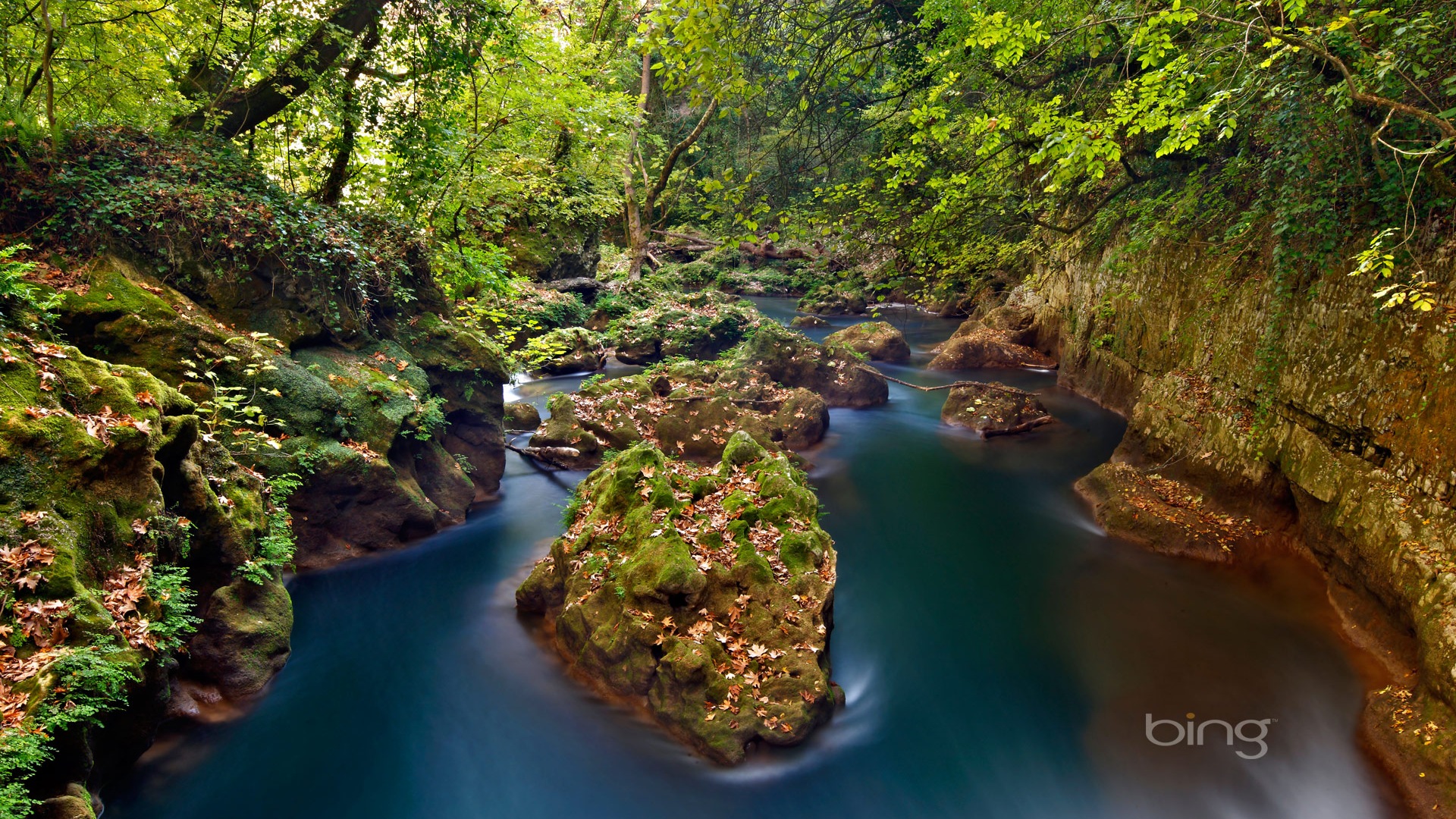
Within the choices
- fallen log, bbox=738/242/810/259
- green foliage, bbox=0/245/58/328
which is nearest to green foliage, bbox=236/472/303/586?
green foliage, bbox=0/245/58/328

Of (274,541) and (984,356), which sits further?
(984,356)

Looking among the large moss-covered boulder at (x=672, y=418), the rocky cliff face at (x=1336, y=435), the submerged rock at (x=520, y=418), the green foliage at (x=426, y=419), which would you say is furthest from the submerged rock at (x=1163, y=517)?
the submerged rock at (x=520, y=418)

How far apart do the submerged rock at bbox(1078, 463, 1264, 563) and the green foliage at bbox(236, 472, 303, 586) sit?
9748 millimetres

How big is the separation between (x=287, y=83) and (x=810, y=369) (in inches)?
413

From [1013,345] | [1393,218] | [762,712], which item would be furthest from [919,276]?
[1013,345]

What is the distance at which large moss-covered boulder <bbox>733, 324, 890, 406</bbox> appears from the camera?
1433cm

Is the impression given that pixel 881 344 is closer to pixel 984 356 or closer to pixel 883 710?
pixel 984 356

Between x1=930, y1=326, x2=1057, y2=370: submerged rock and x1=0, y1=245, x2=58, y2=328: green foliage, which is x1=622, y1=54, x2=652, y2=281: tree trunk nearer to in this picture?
x1=930, y1=326, x2=1057, y2=370: submerged rock

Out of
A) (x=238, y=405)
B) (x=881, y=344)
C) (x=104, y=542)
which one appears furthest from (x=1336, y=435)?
(x=881, y=344)

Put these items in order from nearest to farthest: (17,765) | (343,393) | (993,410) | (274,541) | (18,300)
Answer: (17,765), (18,300), (274,541), (343,393), (993,410)

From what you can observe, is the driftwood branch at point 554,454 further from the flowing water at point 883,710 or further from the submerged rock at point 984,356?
the submerged rock at point 984,356

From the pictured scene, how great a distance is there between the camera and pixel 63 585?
3467mm

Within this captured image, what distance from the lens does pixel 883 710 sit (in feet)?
19.0

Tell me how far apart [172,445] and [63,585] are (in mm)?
1443
